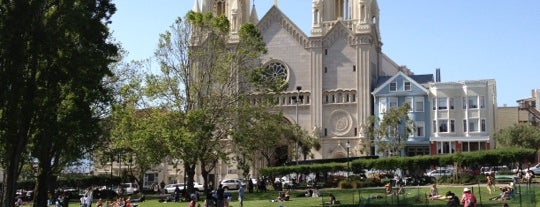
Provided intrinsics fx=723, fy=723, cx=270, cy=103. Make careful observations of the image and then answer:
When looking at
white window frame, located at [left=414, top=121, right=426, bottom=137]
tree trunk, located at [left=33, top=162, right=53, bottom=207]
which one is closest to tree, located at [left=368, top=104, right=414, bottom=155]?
white window frame, located at [left=414, top=121, right=426, bottom=137]

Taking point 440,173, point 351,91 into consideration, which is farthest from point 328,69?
point 440,173

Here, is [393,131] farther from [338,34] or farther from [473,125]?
[338,34]

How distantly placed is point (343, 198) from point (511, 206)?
34.6 feet

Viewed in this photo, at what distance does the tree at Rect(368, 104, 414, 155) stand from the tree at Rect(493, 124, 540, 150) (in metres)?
10.6

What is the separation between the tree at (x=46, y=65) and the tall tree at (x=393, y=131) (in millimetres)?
47979

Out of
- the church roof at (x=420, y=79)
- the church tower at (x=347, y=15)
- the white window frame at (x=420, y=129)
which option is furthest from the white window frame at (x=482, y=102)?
the church tower at (x=347, y=15)

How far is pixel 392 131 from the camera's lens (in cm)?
7788

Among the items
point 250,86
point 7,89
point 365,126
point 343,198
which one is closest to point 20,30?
point 7,89

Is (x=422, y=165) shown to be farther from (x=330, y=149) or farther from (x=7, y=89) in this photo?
(x=7, y=89)

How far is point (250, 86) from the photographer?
56656 millimetres

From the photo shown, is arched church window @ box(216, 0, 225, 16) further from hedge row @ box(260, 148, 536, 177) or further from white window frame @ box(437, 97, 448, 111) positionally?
hedge row @ box(260, 148, 536, 177)

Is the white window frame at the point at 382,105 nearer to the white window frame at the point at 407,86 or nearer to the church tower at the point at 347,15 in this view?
the white window frame at the point at 407,86

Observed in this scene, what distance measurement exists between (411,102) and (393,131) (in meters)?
8.93

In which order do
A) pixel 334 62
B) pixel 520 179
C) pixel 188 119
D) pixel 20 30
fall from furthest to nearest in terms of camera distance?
1. pixel 334 62
2. pixel 188 119
3. pixel 520 179
4. pixel 20 30
